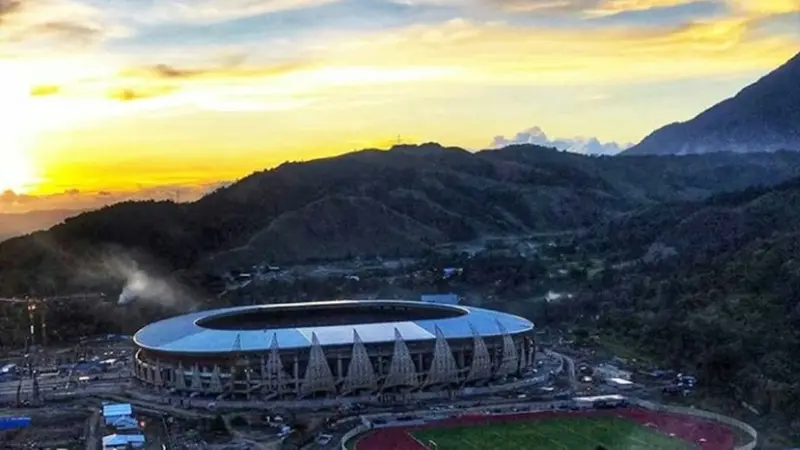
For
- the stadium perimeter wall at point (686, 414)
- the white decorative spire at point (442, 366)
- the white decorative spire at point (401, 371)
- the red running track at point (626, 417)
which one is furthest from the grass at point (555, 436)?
the white decorative spire at point (442, 366)

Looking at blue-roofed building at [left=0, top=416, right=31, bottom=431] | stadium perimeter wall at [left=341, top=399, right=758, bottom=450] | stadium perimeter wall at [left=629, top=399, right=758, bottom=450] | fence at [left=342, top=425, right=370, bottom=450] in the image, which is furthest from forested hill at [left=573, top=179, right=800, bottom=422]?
blue-roofed building at [left=0, top=416, right=31, bottom=431]

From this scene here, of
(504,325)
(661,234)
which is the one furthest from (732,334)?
(661,234)

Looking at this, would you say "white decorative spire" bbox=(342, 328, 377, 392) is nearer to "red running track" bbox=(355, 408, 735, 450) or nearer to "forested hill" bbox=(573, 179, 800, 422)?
"red running track" bbox=(355, 408, 735, 450)

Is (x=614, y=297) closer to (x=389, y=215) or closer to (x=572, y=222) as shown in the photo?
(x=389, y=215)

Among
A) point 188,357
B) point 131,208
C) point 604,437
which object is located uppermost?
point 131,208

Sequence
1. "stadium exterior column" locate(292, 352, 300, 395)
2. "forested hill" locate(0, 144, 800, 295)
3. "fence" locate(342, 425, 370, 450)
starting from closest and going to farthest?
1. "fence" locate(342, 425, 370, 450)
2. "stadium exterior column" locate(292, 352, 300, 395)
3. "forested hill" locate(0, 144, 800, 295)
